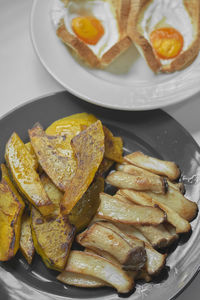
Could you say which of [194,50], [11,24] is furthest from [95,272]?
[11,24]

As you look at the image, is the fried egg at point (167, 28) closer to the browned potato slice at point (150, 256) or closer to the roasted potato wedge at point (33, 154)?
the roasted potato wedge at point (33, 154)

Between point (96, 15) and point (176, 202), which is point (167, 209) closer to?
point (176, 202)

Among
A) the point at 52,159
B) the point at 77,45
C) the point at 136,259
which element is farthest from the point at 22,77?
the point at 136,259

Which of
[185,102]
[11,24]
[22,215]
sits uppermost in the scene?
[11,24]

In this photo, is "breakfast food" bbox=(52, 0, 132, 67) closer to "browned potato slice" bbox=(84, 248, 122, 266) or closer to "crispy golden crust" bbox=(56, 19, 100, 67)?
"crispy golden crust" bbox=(56, 19, 100, 67)

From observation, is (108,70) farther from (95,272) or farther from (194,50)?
(95,272)

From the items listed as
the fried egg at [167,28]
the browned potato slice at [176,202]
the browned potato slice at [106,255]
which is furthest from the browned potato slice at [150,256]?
the fried egg at [167,28]
